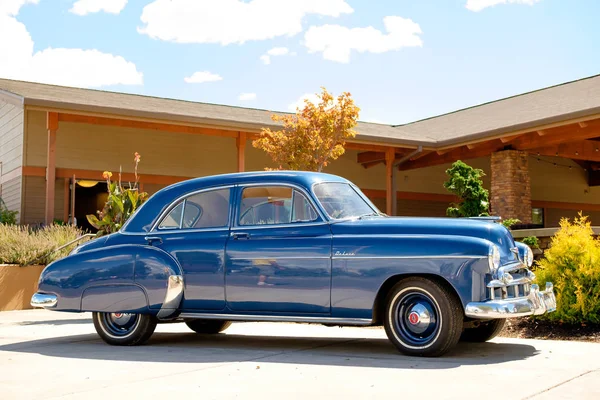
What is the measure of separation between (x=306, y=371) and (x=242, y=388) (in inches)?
33.3

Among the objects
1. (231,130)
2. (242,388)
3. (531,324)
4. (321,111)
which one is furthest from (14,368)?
(231,130)

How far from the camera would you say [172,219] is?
8.02 m

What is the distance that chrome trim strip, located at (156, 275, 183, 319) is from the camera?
7.63 meters

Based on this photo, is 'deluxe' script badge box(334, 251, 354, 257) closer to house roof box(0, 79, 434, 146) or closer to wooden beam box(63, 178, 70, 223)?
house roof box(0, 79, 434, 146)

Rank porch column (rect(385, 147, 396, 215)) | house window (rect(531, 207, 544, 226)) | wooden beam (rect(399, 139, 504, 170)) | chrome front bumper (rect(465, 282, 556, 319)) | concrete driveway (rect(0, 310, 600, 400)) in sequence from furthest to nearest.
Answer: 1. house window (rect(531, 207, 544, 226))
2. porch column (rect(385, 147, 396, 215))
3. wooden beam (rect(399, 139, 504, 170))
4. chrome front bumper (rect(465, 282, 556, 319))
5. concrete driveway (rect(0, 310, 600, 400))

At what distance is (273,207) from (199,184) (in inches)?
38.6

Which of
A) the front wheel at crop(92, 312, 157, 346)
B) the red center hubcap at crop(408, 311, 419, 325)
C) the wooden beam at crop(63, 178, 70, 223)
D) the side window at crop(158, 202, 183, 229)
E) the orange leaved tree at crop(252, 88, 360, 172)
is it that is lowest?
the front wheel at crop(92, 312, 157, 346)

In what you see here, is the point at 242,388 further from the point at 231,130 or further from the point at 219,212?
the point at 231,130

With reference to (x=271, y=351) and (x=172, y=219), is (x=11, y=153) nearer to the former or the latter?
(x=172, y=219)

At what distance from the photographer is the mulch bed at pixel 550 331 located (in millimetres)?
8750

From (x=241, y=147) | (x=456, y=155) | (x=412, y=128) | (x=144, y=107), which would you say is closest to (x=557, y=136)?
(x=456, y=155)

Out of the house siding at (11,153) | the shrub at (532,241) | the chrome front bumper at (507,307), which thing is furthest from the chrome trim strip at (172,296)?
the house siding at (11,153)

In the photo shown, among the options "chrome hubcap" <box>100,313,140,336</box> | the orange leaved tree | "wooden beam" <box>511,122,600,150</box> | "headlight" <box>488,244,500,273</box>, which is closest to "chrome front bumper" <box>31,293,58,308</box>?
"chrome hubcap" <box>100,313,140,336</box>

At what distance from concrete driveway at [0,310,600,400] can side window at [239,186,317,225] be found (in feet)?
4.16
